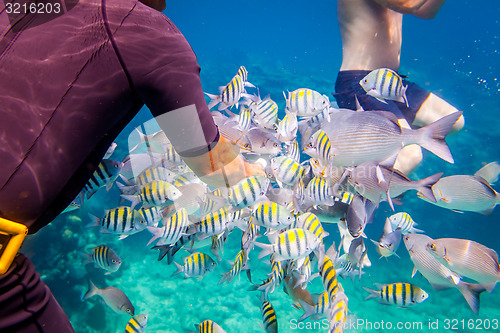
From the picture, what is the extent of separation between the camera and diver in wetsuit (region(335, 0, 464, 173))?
4480mm

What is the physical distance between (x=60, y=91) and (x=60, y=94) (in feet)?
0.04

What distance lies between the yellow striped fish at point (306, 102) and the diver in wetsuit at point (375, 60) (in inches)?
58.3

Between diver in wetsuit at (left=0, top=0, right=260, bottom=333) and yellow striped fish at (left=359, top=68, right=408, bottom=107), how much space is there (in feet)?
9.21

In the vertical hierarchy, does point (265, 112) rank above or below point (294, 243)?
above

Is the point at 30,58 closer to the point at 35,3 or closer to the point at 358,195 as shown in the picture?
the point at 35,3

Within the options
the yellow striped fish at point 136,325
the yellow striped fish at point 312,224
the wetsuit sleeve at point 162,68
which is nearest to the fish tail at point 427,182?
the yellow striped fish at point 312,224

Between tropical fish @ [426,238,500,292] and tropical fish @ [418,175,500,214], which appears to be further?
tropical fish @ [418,175,500,214]

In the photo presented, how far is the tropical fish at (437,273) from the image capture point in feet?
11.1

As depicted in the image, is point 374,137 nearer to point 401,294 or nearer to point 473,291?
point 401,294

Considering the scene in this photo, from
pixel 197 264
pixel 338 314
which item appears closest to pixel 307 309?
pixel 338 314

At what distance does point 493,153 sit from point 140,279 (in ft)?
66.5

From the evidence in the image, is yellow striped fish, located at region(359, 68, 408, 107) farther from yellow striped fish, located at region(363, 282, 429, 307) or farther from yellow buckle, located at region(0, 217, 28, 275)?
yellow buckle, located at region(0, 217, 28, 275)

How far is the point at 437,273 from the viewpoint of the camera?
11.5 ft

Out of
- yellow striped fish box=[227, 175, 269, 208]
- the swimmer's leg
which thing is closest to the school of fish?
yellow striped fish box=[227, 175, 269, 208]
